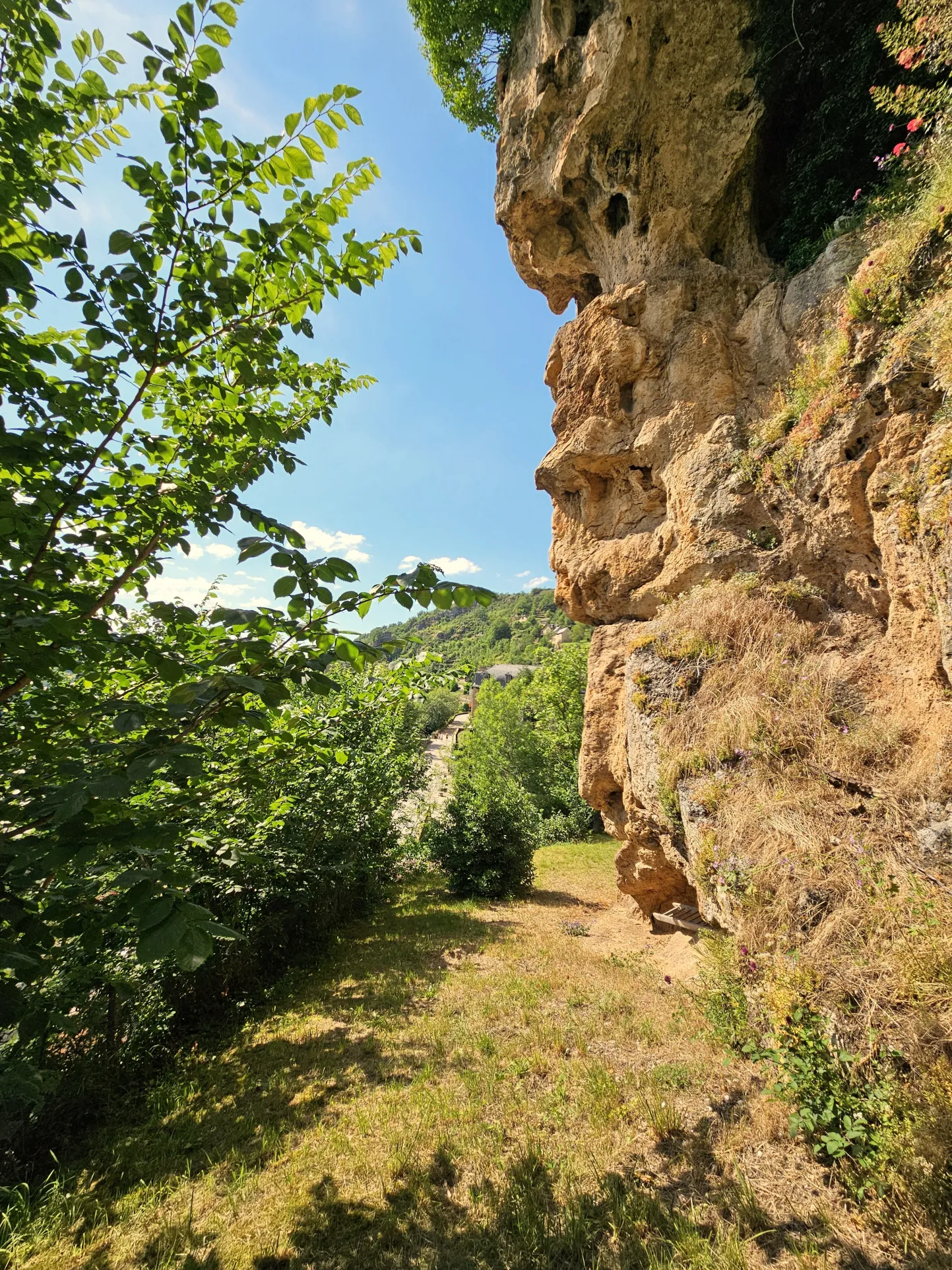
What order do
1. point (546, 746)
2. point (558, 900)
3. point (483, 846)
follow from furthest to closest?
1. point (546, 746)
2. point (483, 846)
3. point (558, 900)

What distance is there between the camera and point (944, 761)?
148 inches

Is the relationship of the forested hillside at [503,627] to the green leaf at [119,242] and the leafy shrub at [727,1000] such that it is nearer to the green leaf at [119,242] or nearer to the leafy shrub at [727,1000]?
the leafy shrub at [727,1000]

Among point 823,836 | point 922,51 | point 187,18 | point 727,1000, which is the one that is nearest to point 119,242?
point 187,18

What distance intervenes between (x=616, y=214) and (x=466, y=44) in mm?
6647

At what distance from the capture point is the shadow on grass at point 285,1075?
3686mm

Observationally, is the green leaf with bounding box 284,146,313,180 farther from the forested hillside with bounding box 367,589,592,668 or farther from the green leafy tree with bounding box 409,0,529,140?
the forested hillside with bounding box 367,589,592,668

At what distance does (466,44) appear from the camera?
11.2 metres

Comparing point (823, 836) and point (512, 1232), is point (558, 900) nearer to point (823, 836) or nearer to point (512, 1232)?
point (823, 836)

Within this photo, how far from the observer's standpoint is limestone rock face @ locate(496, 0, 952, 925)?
18.8 ft

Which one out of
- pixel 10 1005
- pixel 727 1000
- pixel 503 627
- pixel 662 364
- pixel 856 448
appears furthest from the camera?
pixel 503 627

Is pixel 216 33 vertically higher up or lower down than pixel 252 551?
higher up

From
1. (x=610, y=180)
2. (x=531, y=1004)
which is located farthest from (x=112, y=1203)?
(x=610, y=180)

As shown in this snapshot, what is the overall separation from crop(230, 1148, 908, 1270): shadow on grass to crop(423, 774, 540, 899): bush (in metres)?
8.49

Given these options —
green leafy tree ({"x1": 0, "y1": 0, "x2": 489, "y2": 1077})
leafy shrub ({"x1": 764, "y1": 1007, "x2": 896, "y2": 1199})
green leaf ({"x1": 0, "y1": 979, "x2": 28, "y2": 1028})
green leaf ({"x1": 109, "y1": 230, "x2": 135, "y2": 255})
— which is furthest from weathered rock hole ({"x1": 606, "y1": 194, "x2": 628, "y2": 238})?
green leaf ({"x1": 0, "y1": 979, "x2": 28, "y2": 1028})
